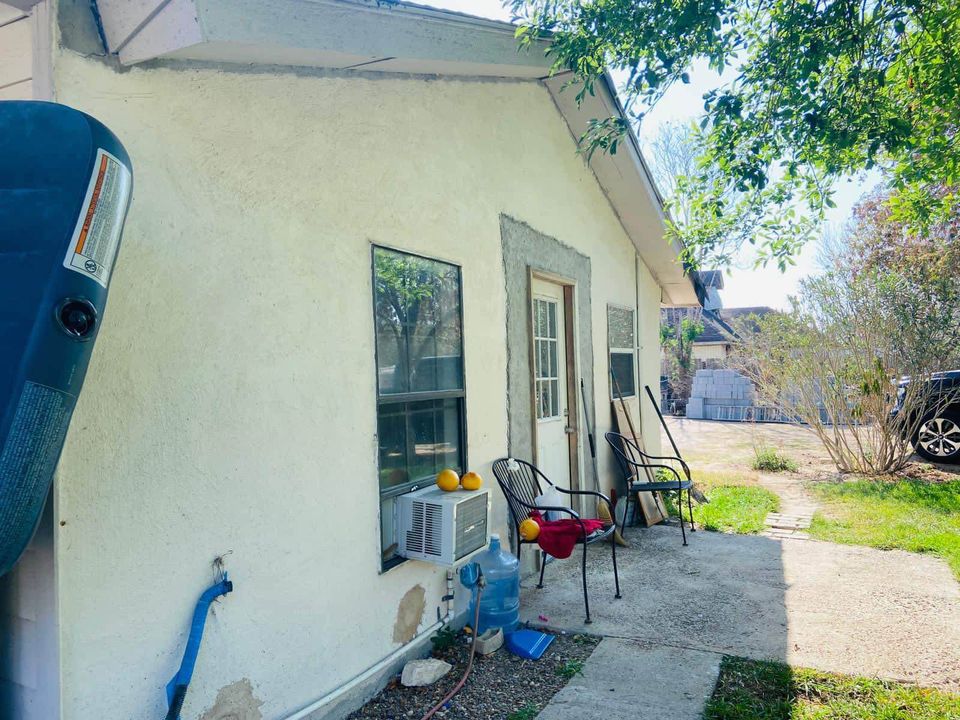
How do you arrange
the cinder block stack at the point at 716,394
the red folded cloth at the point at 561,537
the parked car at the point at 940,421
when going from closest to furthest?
1. the red folded cloth at the point at 561,537
2. the parked car at the point at 940,421
3. the cinder block stack at the point at 716,394

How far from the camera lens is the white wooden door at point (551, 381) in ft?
18.5

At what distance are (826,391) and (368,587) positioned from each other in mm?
8554

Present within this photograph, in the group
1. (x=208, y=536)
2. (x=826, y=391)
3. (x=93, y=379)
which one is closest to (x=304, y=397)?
(x=208, y=536)

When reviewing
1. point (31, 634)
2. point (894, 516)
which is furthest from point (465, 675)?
point (894, 516)

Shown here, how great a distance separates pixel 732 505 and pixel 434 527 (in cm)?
541

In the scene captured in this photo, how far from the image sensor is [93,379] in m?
2.09

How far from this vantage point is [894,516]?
22.6 ft

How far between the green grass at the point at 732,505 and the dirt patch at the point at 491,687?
3.36 metres

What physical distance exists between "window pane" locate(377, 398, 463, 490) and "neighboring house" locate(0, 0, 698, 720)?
0.02 metres

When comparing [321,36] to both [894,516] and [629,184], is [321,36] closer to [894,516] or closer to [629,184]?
[629,184]

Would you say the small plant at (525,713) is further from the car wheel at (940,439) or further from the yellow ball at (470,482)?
the car wheel at (940,439)

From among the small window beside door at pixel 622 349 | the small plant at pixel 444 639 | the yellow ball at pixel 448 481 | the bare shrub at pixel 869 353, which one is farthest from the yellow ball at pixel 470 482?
the bare shrub at pixel 869 353

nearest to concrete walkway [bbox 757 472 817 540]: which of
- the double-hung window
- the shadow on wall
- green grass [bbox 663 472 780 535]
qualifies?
green grass [bbox 663 472 780 535]

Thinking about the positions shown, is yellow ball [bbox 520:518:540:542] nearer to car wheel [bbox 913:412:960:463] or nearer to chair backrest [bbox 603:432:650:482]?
chair backrest [bbox 603:432:650:482]
